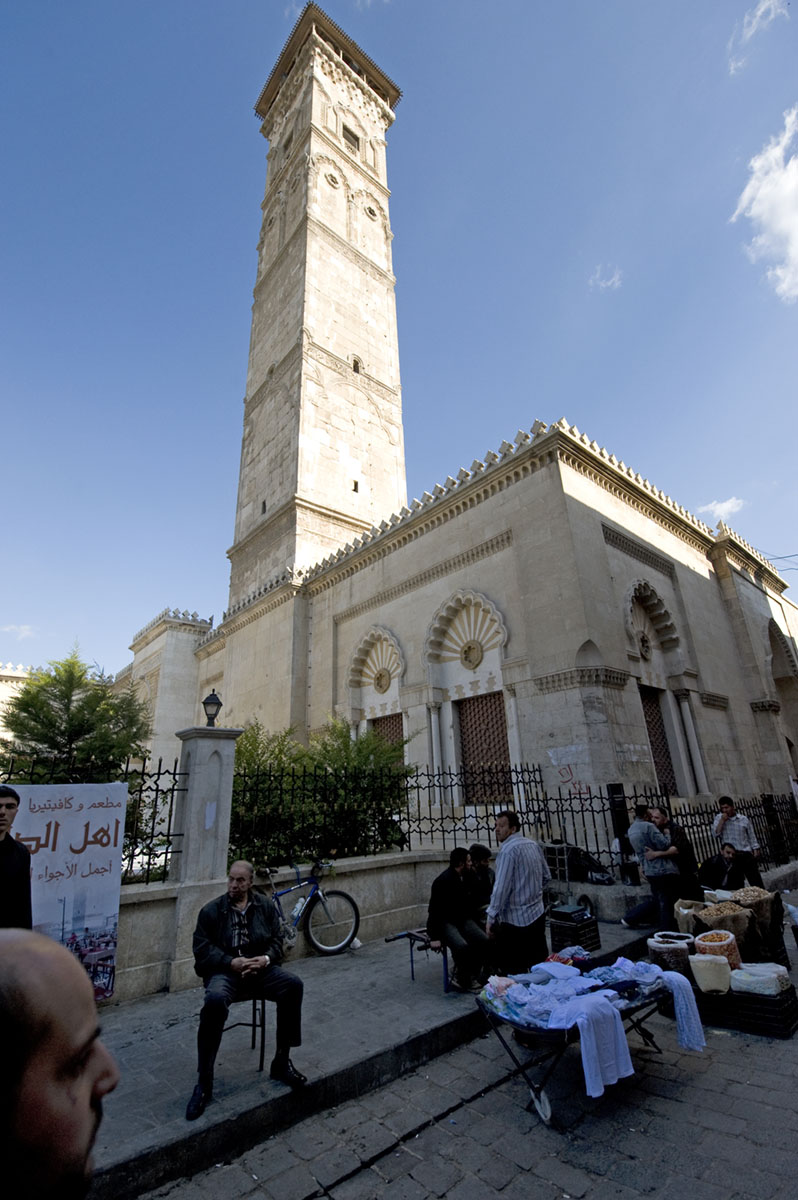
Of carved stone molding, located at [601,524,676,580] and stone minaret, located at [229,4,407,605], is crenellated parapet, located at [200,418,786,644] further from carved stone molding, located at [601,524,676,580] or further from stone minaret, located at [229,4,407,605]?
stone minaret, located at [229,4,407,605]

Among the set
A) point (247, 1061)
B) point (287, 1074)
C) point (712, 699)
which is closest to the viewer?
point (287, 1074)

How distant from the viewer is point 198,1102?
10.00ft

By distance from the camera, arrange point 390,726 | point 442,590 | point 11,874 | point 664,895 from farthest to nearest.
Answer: point 390,726 → point 442,590 → point 664,895 → point 11,874

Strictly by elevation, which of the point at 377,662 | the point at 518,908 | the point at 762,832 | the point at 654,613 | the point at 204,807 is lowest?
the point at 518,908

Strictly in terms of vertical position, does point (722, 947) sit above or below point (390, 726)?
below

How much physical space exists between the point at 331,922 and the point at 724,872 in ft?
16.5

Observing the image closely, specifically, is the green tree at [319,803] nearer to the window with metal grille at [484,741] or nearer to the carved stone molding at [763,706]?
the window with metal grille at [484,741]

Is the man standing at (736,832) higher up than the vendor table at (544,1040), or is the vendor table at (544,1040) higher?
the man standing at (736,832)

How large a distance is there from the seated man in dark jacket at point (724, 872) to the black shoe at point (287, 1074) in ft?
19.7

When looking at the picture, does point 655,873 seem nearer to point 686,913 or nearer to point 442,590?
point 686,913

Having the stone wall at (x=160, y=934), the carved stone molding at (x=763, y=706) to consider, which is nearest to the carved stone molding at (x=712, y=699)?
the carved stone molding at (x=763, y=706)

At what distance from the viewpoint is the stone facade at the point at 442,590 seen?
417 inches

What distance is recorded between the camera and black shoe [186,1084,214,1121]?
3.02 metres

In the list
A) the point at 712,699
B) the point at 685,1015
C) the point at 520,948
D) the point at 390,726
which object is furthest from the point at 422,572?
the point at 685,1015
